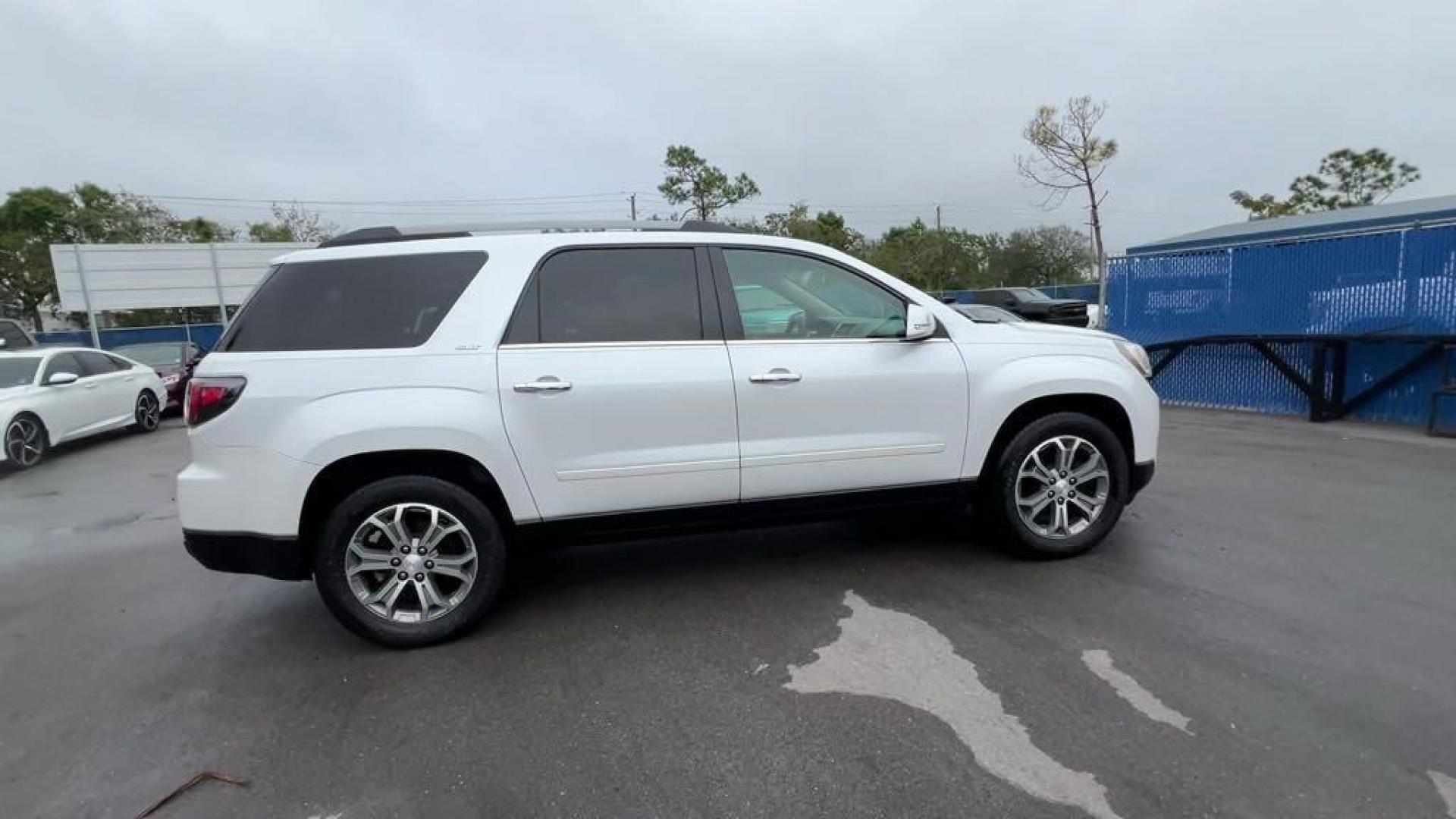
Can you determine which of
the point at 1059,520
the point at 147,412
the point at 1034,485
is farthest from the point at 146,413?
the point at 1059,520

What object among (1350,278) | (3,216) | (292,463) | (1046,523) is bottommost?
(1046,523)

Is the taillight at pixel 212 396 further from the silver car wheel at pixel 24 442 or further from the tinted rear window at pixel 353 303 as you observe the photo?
the silver car wheel at pixel 24 442

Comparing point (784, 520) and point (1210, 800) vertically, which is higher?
point (784, 520)

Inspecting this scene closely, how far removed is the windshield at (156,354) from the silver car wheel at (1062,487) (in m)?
16.1

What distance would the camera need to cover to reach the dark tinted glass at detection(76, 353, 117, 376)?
427 inches

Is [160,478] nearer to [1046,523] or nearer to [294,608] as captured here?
[294,608]

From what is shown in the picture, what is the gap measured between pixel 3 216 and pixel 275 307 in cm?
4617

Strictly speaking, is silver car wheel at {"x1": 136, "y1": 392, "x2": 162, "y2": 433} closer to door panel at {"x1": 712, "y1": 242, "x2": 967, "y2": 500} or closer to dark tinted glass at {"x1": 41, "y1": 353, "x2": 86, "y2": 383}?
dark tinted glass at {"x1": 41, "y1": 353, "x2": 86, "y2": 383}

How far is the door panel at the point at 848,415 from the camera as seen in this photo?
371cm

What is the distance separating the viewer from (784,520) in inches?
154

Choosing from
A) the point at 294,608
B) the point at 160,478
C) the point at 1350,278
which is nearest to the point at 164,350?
the point at 160,478

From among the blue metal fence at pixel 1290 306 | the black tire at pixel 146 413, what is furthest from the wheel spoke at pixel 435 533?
the black tire at pixel 146 413

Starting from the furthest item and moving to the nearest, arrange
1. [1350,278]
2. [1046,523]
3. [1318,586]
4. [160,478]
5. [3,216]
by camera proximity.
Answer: [3,216] → [1350,278] → [160,478] → [1046,523] → [1318,586]

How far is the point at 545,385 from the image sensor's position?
342 centimetres
